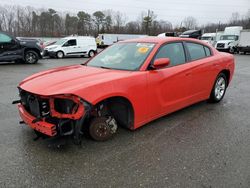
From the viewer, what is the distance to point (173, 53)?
434 centimetres

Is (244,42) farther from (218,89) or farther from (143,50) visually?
(143,50)

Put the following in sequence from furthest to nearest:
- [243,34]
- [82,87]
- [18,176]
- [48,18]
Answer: [48,18] → [243,34] → [82,87] → [18,176]

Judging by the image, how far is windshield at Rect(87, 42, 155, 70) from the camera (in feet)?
12.9

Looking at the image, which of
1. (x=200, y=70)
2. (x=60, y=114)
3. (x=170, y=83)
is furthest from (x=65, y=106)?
(x=200, y=70)

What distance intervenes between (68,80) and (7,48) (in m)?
10.6

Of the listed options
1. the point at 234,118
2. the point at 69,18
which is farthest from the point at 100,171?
the point at 69,18

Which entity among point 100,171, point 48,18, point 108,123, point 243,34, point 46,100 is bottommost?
point 100,171

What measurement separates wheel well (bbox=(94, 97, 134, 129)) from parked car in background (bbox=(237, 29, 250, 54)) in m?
25.5

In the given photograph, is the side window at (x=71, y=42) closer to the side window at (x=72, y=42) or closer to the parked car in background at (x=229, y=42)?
the side window at (x=72, y=42)

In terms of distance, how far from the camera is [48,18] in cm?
5941

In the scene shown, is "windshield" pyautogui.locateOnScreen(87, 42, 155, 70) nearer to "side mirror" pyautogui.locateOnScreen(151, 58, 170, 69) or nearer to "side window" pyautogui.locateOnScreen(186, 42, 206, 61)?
"side mirror" pyautogui.locateOnScreen(151, 58, 170, 69)

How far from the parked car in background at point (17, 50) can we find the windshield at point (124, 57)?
9.52 meters

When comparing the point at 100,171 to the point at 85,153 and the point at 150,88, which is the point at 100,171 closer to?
the point at 85,153

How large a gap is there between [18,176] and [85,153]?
0.87 metres
